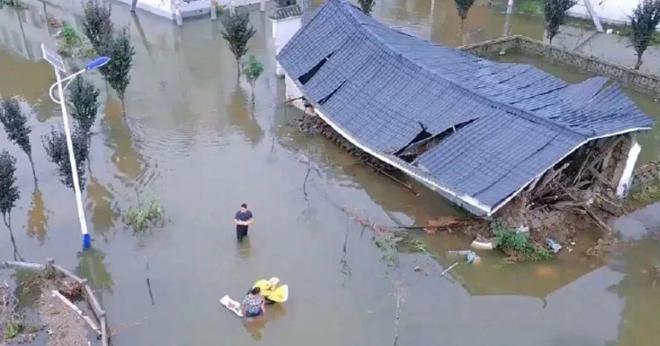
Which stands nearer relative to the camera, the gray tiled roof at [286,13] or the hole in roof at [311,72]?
the hole in roof at [311,72]

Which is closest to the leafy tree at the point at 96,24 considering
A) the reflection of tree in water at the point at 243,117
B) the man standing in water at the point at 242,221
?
the reflection of tree in water at the point at 243,117

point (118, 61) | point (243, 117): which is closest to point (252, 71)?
point (243, 117)

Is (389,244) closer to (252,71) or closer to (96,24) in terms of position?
(252,71)

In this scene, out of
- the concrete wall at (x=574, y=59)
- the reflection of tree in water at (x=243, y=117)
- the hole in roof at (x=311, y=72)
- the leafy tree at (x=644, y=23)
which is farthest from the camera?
the concrete wall at (x=574, y=59)

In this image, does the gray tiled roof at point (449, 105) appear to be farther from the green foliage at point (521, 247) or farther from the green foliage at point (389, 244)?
the green foliage at point (389, 244)

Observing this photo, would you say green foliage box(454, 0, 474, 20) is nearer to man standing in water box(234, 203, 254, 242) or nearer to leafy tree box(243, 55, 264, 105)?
leafy tree box(243, 55, 264, 105)

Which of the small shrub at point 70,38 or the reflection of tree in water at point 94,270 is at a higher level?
the small shrub at point 70,38

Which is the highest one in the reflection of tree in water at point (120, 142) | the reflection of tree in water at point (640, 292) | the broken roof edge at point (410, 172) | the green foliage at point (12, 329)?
the broken roof edge at point (410, 172)
